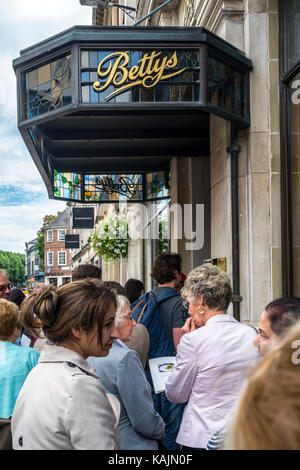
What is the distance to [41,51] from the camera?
5.16 meters

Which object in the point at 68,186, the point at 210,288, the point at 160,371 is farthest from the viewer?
the point at 68,186

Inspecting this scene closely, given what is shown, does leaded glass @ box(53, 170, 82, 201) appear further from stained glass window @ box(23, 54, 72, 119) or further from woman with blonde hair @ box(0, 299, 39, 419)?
woman with blonde hair @ box(0, 299, 39, 419)

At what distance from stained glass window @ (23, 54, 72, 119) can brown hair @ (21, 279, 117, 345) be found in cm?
329

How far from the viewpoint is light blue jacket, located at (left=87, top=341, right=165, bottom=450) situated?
2.75 m

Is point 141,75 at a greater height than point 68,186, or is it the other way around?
point 141,75

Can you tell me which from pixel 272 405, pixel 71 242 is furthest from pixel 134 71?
pixel 71 242

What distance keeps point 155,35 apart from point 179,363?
3.45 m

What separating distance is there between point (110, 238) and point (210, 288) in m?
11.1

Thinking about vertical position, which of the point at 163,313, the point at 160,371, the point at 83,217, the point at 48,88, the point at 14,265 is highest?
the point at 48,88

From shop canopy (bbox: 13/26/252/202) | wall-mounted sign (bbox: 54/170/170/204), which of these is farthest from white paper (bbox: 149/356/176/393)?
wall-mounted sign (bbox: 54/170/170/204)

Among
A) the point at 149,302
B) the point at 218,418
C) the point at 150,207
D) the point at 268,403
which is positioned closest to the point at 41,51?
the point at 149,302

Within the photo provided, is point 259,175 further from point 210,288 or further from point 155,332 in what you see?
point 210,288

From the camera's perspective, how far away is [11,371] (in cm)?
335

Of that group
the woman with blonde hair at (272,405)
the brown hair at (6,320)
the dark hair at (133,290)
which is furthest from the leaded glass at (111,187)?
the woman with blonde hair at (272,405)
